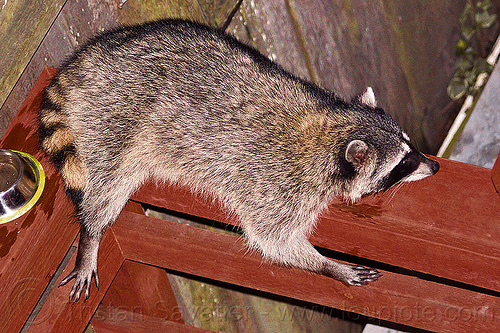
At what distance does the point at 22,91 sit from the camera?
Answer: 2217mm

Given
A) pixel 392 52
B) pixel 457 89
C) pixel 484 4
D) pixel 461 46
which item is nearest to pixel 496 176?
pixel 392 52

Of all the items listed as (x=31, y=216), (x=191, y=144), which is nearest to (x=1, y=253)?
(x=31, y=216)

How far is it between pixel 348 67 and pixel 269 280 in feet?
5.52

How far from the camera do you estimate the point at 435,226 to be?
68.6 inches

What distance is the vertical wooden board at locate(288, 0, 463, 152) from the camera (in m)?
3.17

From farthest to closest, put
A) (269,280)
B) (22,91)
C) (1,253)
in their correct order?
(22,91) → (269,280) → (1,253)

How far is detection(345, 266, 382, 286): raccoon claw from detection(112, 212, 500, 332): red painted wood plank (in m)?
0.04

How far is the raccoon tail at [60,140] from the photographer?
1.95m

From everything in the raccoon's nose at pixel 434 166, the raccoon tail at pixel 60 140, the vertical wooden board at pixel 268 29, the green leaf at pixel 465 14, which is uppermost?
the green leaf at pixel 465 14

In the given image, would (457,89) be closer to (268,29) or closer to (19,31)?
(268,29)

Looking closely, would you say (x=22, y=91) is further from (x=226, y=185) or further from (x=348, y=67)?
(x=348, y=67)

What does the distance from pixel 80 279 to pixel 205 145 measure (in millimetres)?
693

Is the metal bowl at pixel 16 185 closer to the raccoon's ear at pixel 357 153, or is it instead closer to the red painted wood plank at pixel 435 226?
the red painted wood plank at pixel 435 226

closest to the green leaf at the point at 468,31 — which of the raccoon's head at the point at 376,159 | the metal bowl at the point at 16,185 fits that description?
the raccoon's head at the point at 376,159
